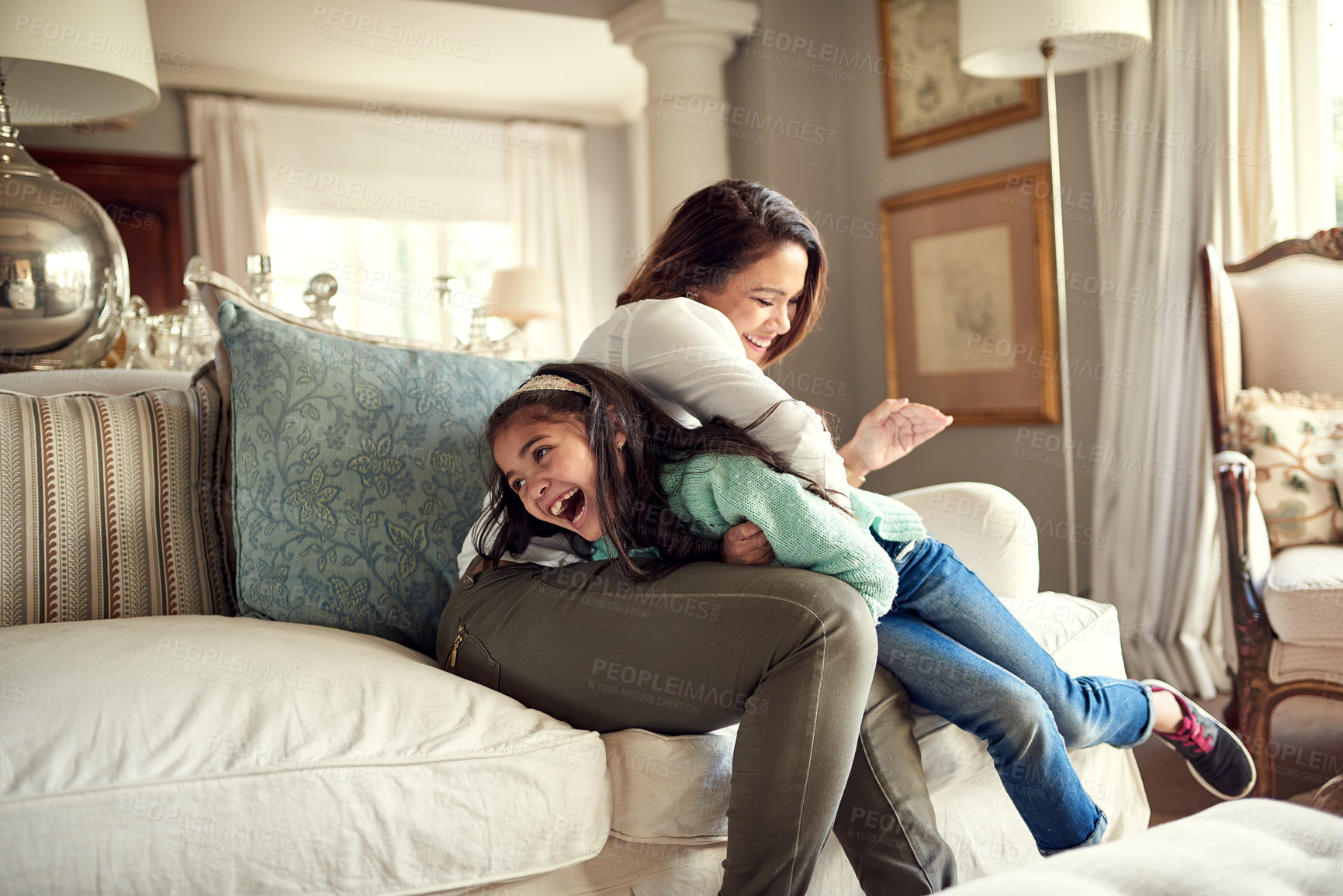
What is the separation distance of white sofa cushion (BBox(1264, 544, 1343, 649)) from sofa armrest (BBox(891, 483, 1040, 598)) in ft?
1.70

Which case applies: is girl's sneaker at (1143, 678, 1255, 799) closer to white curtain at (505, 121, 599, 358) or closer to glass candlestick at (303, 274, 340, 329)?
glass candlestick at (303, 274, 340, 329)

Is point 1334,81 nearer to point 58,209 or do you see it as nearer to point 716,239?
point 716,239

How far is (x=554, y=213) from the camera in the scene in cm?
661

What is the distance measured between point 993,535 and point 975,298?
2.03 meters

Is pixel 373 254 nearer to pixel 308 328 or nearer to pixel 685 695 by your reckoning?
pixel 308 328

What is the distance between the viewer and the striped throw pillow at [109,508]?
1.36 m

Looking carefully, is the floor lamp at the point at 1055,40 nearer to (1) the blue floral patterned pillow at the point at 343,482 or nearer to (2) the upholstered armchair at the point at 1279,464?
(2) the upholstered armchair at the point at 1279,464

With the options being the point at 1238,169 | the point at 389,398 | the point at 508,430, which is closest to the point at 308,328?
the point at 389,398

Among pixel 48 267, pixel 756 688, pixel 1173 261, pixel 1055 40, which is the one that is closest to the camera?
pixel 756 688

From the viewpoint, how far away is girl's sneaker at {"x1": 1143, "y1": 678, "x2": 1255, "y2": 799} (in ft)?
5.20

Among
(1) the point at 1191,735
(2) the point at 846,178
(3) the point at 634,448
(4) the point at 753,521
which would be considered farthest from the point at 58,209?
(2) the point at 846,178

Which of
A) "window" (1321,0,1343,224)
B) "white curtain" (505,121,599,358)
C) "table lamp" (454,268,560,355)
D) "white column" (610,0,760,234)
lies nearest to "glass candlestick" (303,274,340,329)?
"white column" (610,0,760,234)

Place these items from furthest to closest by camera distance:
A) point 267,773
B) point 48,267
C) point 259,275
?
point 259,275
point 48,267
point 267,773

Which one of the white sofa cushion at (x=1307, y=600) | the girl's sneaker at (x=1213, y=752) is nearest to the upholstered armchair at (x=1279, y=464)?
the white sofa cushion at (x=1307, y=600)
